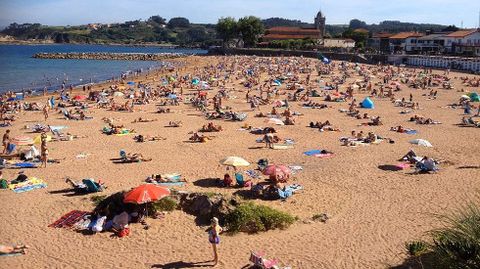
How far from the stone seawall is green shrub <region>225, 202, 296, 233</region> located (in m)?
61.9

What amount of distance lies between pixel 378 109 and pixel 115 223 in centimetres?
2092

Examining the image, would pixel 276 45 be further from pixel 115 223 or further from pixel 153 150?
pixel 115 223

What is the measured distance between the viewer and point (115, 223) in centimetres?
1035

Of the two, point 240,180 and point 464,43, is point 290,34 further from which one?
point 240,180

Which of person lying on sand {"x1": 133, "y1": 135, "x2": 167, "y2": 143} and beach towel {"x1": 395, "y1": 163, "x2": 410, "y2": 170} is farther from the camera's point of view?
person lying on sand {"x1": 133, "y1": 135, "x2": 167, "y2": 143}

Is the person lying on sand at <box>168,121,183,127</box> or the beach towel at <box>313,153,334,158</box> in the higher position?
the person lying on sand at <box>168,121,183,127</box>

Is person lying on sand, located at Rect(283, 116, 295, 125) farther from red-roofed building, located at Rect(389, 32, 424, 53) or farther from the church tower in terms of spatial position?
the church tower

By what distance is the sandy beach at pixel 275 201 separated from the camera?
30.0ft

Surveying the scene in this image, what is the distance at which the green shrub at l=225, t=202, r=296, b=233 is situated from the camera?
10.2 m

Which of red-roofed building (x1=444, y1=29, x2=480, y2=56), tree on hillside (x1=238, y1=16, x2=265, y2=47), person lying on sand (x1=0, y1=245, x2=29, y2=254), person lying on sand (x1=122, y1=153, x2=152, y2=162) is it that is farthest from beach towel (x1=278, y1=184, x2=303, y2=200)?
tree on hillside (x1=238, y1=16, x2=265, y2=47)

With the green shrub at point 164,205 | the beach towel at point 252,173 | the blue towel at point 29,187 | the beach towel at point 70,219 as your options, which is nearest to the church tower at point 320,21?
the beach towel at point 252,173

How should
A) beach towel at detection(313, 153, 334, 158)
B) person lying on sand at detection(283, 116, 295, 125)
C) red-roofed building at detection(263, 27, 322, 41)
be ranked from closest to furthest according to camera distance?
1. beach towel at detection(313, 153, 334, 158)
2. person lying on sand at detection(283, 116, 295, 125)
3. red-roofed building at detection(263, 27, 322, 41)

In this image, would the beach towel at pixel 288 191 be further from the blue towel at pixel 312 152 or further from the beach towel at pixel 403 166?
the beach towel at pixel 403 166

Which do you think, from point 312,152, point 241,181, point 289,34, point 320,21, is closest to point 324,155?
point 312,152
